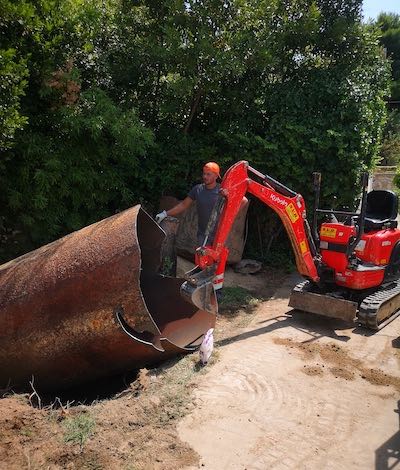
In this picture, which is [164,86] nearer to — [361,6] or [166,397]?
[361,6]

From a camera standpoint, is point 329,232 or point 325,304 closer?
point 325,304

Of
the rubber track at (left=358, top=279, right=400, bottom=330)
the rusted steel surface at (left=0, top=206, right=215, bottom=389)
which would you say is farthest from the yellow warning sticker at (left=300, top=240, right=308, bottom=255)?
the rusted steel surface at (left=0, top=206, right=215, bottom=389)

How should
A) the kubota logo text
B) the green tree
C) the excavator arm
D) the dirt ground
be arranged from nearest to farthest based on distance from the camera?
the dirt ground → the excavator arm → the kubota logo text → the green tree

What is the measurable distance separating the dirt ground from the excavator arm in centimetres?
83

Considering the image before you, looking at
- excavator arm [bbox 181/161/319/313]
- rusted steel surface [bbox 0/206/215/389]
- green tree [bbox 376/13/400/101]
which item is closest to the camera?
rusted steel surface [bbox 0/206/215/389]

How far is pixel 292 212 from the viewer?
603 centimetres

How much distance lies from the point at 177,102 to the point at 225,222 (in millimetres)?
4027

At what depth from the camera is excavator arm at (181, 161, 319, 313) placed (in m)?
5.01

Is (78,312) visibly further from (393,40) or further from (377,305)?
(393,40)

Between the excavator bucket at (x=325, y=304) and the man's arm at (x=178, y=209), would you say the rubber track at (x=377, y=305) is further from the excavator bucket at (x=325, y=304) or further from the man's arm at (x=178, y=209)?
the man's arm at (x=178, y=209)

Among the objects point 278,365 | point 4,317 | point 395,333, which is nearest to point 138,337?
point 4,317

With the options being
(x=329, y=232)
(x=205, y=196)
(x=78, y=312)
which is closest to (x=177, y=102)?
(x=205, y=196)

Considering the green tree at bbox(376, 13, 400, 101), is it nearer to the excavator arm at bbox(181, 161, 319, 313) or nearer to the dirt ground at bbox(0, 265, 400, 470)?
the excavator arm at bbox(181, 161, 319, 313)

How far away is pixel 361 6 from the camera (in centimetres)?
950
